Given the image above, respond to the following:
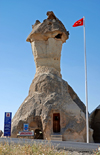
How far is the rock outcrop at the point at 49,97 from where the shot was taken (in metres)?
21.2

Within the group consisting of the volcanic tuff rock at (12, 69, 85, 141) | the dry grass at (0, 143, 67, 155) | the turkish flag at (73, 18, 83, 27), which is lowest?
the dry grass at (0, 143, 67, 155)

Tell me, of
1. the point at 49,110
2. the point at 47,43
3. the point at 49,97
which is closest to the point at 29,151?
the point at 49,110

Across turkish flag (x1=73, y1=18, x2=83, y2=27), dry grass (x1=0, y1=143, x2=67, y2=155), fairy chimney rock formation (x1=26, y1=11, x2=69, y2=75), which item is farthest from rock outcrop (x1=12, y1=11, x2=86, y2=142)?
dry grass (x1=0, y1=143, x2=67, y2=155)

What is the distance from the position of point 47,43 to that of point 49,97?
6875 mm

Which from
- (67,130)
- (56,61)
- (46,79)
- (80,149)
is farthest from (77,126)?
(80,149)

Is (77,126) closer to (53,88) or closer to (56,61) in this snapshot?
(53,88)

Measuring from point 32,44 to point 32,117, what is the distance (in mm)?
9226

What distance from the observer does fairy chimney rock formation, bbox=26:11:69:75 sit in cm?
2595

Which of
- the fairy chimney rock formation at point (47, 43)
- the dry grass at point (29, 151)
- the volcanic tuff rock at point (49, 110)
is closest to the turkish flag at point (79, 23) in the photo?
the fairy chimney rock formation at point (47, 43)

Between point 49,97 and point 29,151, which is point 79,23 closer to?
point 49,97

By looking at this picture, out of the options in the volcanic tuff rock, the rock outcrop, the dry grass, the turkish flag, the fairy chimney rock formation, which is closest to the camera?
the dry grass

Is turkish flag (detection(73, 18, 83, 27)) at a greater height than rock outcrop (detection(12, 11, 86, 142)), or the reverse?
turkish flag (detection(73, 18, 83, 27))

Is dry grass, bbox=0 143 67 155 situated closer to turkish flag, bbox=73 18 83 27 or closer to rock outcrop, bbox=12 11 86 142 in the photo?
rock outcrop, bbox=12 11 86 142

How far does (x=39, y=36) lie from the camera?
26188 mm
